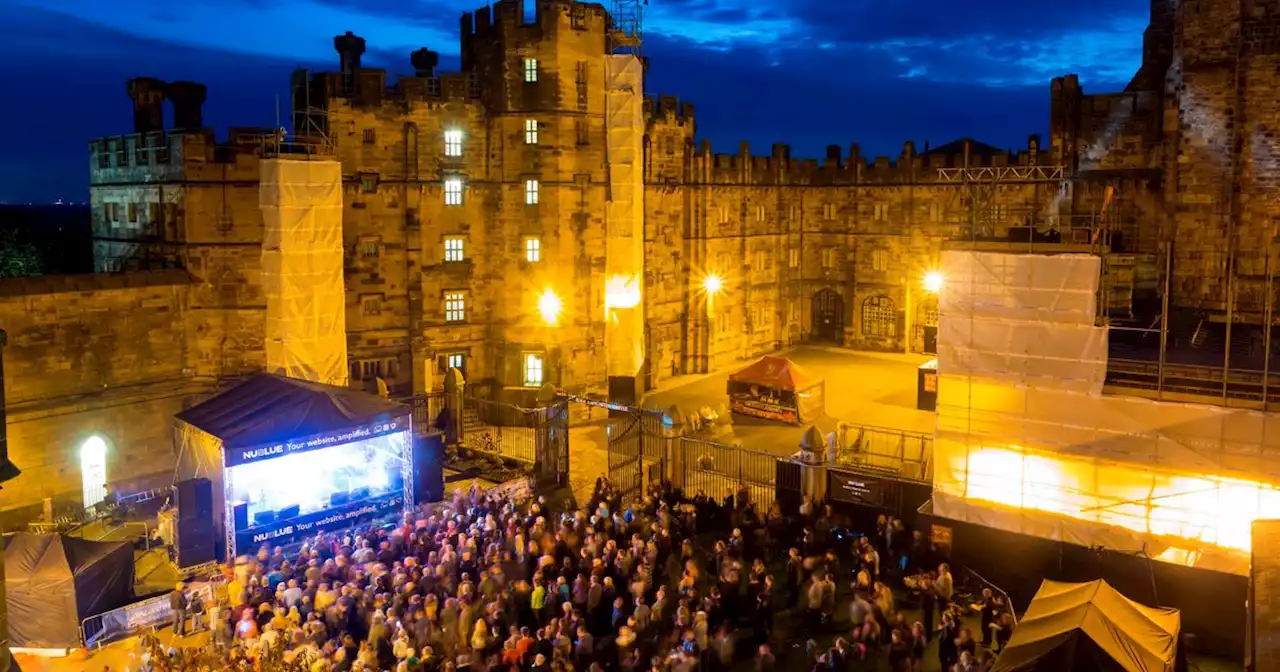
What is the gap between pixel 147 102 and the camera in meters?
29.6

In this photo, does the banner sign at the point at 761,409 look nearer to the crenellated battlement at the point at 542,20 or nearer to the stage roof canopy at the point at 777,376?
the stage roof canopy at the point at 777,376

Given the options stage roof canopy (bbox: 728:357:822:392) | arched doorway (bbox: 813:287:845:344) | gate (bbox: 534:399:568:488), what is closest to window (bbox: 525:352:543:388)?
stage roof canopy (bbox: 728:357:822:392)

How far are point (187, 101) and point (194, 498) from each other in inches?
577

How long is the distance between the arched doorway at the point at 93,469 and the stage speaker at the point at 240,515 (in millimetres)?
7039

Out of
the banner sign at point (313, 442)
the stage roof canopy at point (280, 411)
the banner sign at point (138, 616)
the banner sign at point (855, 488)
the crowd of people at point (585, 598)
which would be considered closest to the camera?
the crowd of people at point (585, 598)

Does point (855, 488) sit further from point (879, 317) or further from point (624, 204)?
point (879, 317)

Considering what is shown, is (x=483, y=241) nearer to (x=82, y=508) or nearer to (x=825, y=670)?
(x=82, y=508)

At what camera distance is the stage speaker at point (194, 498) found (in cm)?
1938

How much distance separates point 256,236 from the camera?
27375 millimetres

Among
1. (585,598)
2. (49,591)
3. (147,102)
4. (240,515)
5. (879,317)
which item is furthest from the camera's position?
(879,317)

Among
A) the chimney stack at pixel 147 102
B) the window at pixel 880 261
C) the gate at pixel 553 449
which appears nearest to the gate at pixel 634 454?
the gate at pixel 553 449

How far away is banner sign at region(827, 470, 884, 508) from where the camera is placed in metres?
20.9

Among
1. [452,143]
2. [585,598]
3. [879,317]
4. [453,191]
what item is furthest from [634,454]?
[879,317]

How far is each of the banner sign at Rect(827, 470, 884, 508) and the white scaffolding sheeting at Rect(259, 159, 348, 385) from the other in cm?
1338
